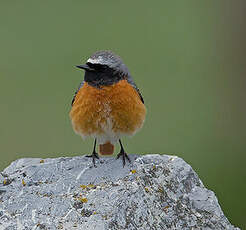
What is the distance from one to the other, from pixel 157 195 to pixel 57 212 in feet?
3.33

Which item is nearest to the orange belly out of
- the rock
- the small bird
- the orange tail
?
the small bird

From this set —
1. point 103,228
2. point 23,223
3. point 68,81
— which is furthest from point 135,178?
point 68,81

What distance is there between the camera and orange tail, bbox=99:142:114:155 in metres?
7.07

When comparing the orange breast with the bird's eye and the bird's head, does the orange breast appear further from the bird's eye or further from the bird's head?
the bird's eye

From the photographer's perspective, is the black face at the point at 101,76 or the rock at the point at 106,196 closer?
the rock at the point at 106,196

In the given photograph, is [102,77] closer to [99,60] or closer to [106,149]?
[99,60]

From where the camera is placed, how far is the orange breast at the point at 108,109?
6199 millimetres

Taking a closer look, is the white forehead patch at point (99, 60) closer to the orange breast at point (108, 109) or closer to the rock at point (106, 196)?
the orange breast at point (108, 109)

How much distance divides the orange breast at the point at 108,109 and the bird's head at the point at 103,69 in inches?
2.6

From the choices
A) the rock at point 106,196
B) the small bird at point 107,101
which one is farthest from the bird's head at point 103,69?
the rock at point 106,196

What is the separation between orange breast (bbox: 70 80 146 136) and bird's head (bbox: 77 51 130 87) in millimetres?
67

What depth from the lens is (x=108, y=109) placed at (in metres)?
6.20

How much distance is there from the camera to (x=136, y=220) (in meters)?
5.07

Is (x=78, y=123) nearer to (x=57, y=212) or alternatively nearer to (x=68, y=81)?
(x=57, y=212)
